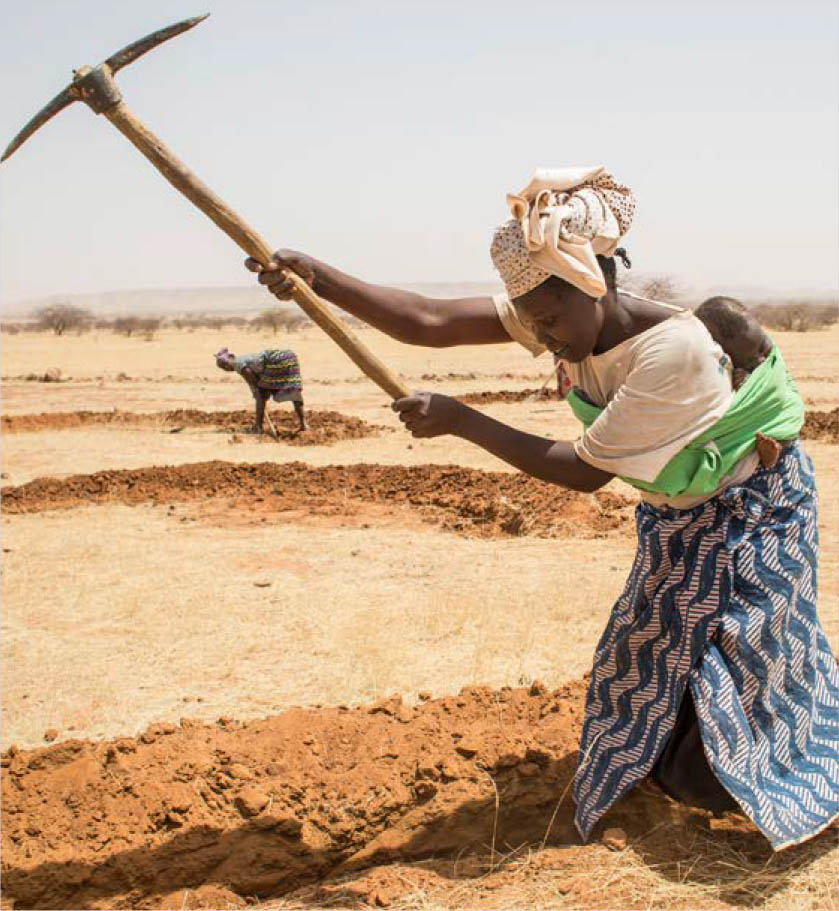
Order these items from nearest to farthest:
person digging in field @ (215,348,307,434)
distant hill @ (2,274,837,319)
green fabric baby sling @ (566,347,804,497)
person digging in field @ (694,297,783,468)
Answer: green fabric baby sling @ (566,347,804,497) → person digging in field @ (694,297,783,468) → person digging in field @ (215,348,307,434) → distant hill @ (2,274,837,319)

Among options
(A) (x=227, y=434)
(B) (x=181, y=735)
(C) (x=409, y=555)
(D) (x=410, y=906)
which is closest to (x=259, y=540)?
(C) (x=409, y=555)

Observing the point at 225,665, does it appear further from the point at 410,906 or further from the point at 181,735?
the point at 410,906

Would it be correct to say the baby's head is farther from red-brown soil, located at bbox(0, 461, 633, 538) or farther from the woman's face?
red-brown soil, located at bbox(0, 461, 633, 538)

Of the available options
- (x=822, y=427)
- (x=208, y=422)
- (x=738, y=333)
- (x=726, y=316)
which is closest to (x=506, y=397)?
(x=208, y=422)

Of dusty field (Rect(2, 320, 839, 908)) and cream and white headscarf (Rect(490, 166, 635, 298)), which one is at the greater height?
cream and white headscarf (Rect(490, 166, 635, 298))

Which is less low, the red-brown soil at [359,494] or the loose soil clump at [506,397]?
the loose soil clump at [506,397]

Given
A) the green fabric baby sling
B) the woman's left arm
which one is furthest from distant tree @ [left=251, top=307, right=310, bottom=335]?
the green fabric baby sling

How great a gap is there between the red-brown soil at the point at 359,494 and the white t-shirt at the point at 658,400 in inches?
189

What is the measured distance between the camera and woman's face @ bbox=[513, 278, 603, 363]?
8.02 feet

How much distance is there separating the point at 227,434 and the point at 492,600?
25.4 ft

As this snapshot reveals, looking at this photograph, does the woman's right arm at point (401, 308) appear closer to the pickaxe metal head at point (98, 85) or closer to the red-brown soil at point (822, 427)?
the pickaxe metal head at point (98, 85)

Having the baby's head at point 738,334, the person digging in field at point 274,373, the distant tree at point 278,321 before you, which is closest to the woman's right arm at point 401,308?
the baby's head at point 738,334

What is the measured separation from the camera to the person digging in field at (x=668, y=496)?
2.44 m

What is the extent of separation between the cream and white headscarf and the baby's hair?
0.98 metres
